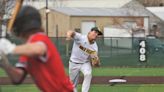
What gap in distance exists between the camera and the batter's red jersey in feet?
16.8

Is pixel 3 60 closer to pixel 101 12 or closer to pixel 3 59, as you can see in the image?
pixel 3 59

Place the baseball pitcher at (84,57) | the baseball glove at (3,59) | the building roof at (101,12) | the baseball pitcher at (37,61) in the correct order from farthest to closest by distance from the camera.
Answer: the building roof at (101,12) → the baseball pitcher at (84,57) → the baseball pitcher at (37,61) → the baseball glove at (3,59)

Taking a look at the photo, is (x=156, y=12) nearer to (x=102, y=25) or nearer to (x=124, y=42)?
(x=102, y=25)

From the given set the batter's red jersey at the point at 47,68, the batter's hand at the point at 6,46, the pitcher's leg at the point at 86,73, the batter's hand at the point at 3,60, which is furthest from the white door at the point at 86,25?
the batter's hand at the point at 6,46

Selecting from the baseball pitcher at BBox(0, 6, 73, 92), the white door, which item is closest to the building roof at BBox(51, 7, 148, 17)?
the white door

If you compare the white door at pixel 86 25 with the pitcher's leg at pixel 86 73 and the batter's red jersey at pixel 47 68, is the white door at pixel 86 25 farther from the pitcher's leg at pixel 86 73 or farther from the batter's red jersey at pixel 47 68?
the batter's red jersey at pixel 47 68

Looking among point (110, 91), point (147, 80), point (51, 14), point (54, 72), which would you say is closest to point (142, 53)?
point (147, 80)

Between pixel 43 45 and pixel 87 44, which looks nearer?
pixel 43 45

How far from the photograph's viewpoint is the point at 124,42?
3631 centimetres

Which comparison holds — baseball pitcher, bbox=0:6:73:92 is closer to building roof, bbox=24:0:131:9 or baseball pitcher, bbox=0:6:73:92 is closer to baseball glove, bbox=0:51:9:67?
baseball glove, bbox=0:51:9:67

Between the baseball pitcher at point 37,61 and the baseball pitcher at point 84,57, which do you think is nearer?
the baseball pitcher at point 37,61

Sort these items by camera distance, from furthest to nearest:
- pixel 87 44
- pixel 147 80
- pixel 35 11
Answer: pixel 147 80 → pixel 87 44 → pixel 35 11

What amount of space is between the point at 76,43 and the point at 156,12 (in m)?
57.4

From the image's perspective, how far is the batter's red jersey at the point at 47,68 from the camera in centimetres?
513
